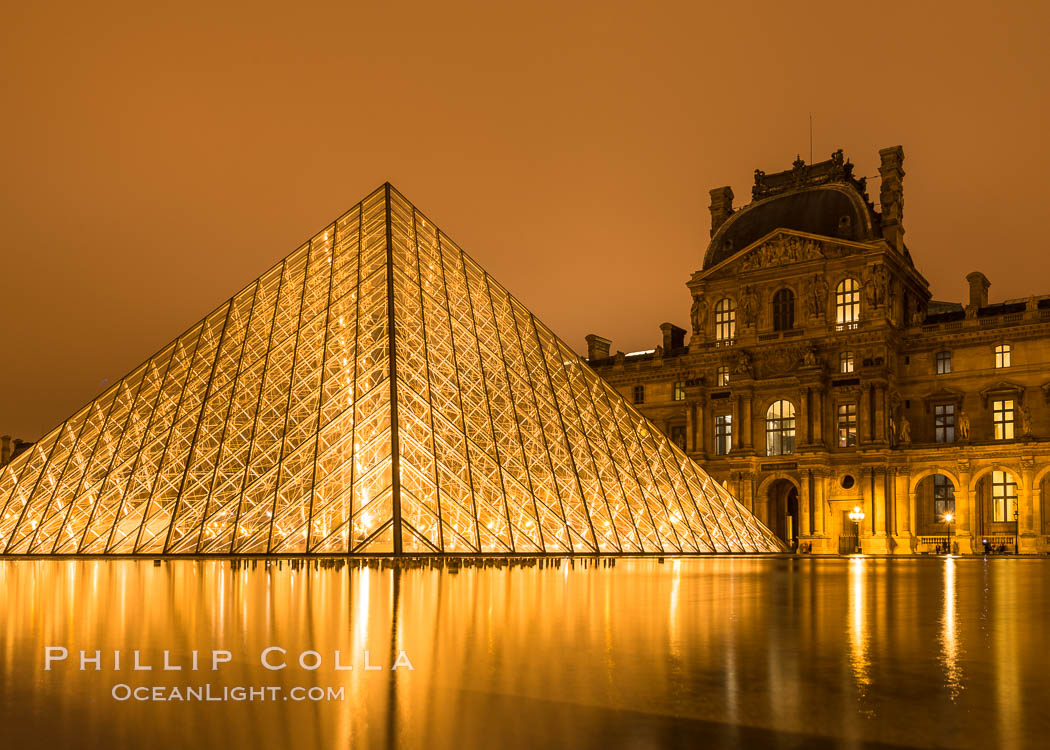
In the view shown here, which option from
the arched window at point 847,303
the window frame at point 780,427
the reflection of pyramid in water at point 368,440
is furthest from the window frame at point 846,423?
the reflection of pyramid in water at point 368,440

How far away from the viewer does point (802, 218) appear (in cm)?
4416

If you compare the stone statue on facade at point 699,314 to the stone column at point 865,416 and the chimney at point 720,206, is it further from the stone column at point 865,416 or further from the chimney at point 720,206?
the stone column at point 865,416

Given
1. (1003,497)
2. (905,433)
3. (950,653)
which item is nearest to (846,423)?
(905,433)

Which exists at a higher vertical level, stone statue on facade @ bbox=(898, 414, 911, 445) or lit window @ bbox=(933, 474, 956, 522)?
stone statue on facade @ bbox=(898, 414, 911, 445)

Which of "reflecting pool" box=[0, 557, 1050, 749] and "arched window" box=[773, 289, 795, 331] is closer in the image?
"reflecting pool" box=[0, 557, 1050, 749]

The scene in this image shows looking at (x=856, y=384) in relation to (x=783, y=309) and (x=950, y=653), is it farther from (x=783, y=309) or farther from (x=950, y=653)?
(x=950, y=653)

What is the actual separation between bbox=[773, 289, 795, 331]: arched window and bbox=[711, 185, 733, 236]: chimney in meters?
5.70

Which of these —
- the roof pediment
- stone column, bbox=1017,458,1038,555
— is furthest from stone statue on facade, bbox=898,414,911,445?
the roof pediment

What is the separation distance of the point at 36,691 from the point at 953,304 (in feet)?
244

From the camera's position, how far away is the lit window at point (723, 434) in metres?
44.6

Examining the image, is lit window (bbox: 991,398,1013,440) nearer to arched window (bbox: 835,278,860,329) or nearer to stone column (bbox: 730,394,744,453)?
arched window (bbox: 835,278,860,329)

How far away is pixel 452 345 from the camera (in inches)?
874

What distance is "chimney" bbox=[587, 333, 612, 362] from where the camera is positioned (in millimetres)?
57409

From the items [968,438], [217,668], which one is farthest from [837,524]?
[217,668]
